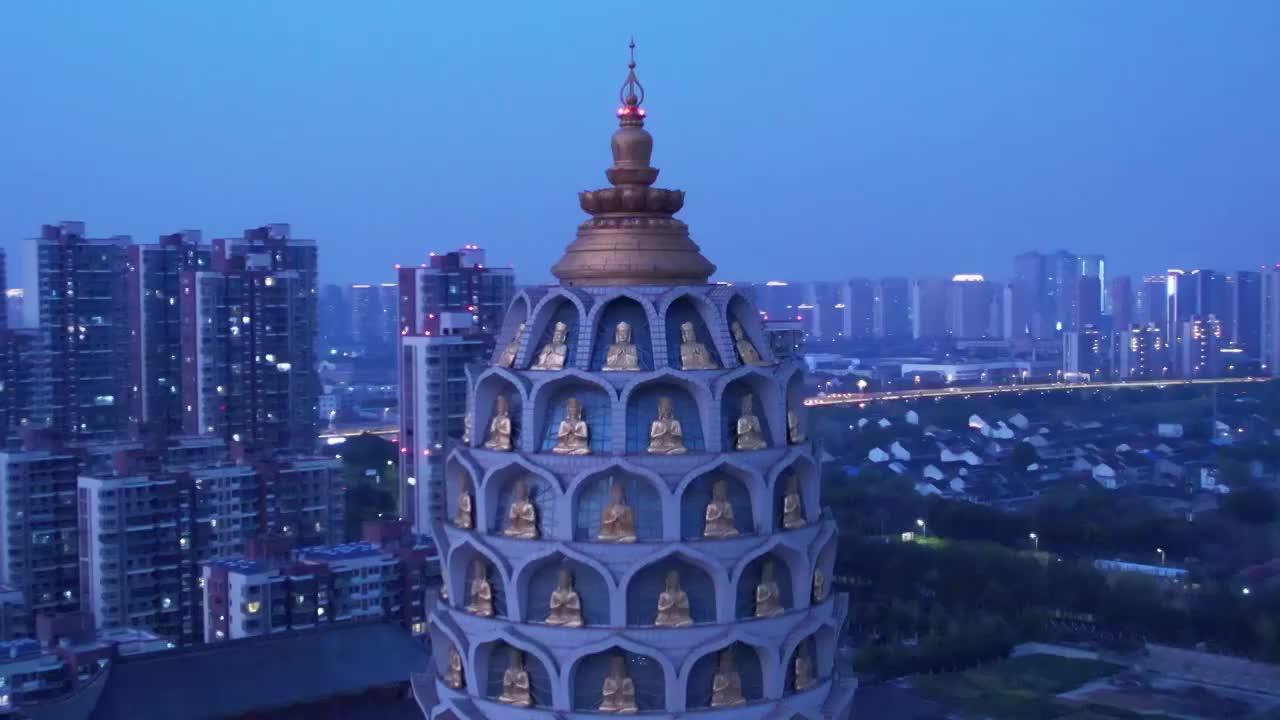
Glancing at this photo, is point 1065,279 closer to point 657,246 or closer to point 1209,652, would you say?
point 1209,652

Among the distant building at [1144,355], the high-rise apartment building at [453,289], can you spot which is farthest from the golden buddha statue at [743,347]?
the distant building at [1144,355]

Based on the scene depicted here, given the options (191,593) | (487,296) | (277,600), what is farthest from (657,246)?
(487,296)

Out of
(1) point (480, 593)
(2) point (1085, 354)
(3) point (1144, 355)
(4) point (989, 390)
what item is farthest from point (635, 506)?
(2) point (1085, 354)

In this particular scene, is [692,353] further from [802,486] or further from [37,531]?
[37,531]

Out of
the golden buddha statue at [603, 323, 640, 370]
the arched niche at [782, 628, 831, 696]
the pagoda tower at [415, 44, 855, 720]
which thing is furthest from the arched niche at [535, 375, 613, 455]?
the arched niche at [782, 628, 831, 696]

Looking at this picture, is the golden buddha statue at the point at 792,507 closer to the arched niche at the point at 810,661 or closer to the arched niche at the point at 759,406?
the arched niche at the point at 759,406

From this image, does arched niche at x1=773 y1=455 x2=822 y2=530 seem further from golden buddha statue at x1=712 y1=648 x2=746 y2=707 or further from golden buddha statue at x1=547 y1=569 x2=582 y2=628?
golden buddha statue at x1=547 y1=569 x2=582 y2=628
